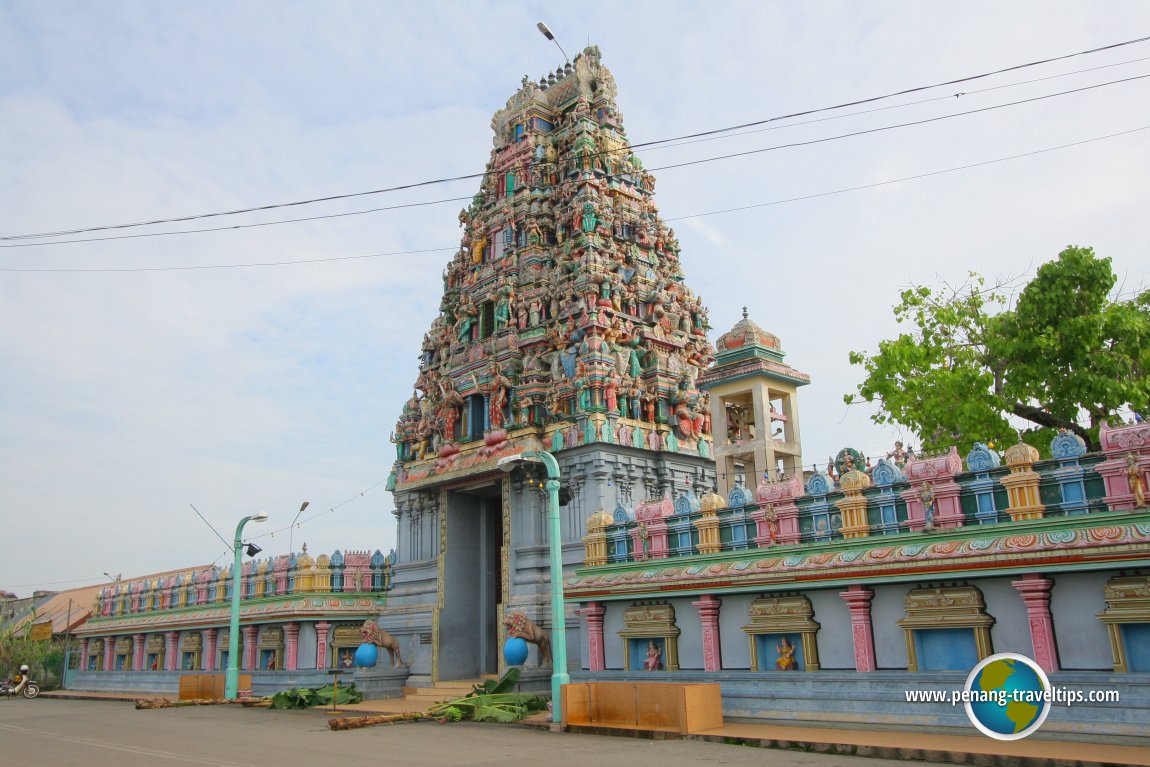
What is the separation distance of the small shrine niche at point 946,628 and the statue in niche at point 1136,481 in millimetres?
3153

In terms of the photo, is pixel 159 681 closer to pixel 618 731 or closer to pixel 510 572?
pixel 510 572

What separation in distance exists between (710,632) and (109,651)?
3407 centimetres

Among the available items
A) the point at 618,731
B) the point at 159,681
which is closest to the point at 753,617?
the point at 618,731

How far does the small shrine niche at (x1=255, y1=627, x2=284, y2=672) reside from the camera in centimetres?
3216

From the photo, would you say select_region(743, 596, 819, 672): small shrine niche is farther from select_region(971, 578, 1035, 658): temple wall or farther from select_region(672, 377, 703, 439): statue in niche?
select_region(672, 377, 703, 439): statue in niche

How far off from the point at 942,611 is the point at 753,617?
4142 millimetres

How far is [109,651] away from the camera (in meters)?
42.5

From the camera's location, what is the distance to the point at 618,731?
17656 mm

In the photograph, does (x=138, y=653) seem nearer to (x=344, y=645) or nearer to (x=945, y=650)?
(x=344, y=645)

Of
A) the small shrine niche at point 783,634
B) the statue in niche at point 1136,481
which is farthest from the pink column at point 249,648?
the statue in niche at point 1136,481

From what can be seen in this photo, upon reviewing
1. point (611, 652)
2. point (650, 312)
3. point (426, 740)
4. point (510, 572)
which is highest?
point (650, 312)

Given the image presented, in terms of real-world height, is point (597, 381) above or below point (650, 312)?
below

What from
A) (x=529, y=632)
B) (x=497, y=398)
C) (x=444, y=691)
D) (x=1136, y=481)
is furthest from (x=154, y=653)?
(x=1136, y=481)

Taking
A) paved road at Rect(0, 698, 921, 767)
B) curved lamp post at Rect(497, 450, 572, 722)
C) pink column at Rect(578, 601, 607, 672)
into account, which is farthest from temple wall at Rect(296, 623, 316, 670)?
curved lamp post at Rect(497, 450, 572, 722)
